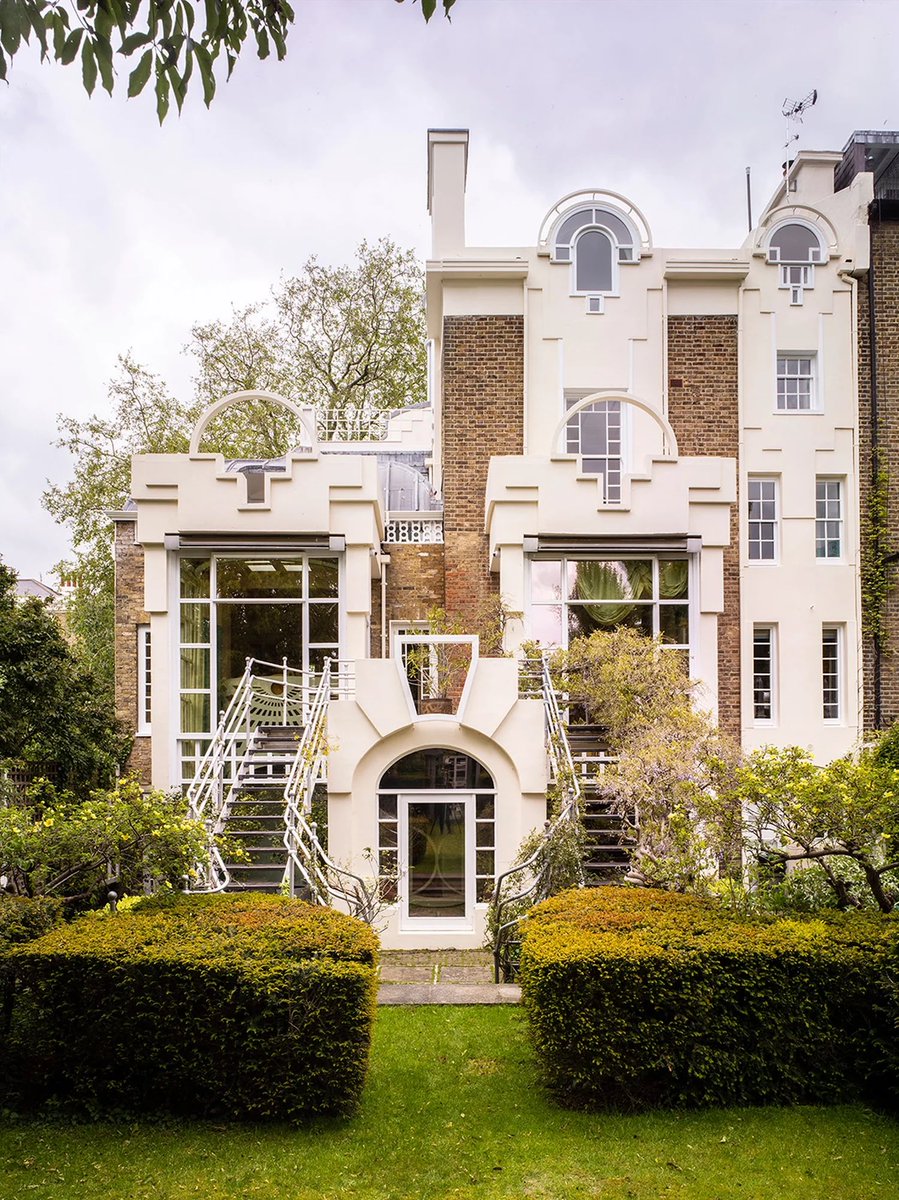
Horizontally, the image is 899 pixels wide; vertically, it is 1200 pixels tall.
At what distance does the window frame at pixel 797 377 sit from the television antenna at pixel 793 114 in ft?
15.5

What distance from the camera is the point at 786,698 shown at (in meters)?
17.5

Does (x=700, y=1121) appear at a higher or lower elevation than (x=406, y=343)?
lower

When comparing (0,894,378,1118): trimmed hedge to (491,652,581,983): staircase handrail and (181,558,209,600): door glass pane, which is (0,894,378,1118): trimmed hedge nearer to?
(491,652,581,983): staircase handrail

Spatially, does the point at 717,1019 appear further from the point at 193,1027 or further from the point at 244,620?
the point at 244,620

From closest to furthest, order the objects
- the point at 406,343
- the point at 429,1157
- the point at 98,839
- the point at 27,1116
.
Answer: the point at 429,1157 < the point at 27,1116 < the point at 98,839 < the point at 406,343

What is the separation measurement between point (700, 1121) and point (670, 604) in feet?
30.6

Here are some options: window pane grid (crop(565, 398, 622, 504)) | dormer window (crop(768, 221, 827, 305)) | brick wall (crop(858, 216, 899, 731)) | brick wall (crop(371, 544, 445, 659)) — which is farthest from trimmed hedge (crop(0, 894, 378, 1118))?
dormer window (crop(768, 221, 827, 305))

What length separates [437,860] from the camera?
13531 mm

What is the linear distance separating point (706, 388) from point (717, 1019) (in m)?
13.2

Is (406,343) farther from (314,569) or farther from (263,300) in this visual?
(314,569)

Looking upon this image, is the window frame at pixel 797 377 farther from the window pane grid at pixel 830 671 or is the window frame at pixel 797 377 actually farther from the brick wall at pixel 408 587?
the brick wall at pixel 408 587

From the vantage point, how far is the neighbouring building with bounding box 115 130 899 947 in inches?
527

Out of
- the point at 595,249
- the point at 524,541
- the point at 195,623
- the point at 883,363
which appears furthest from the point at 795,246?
the point at 195,623

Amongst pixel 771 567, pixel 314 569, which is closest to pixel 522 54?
pixel 314 569
